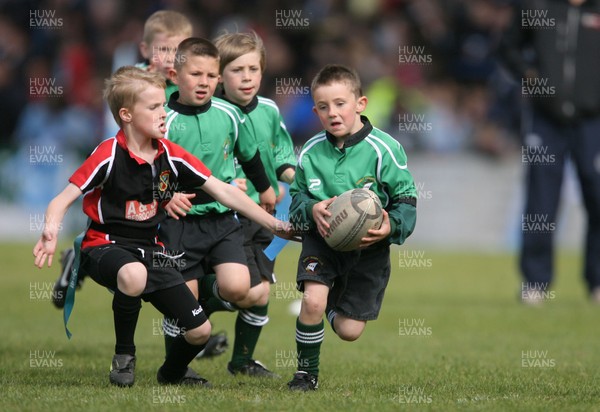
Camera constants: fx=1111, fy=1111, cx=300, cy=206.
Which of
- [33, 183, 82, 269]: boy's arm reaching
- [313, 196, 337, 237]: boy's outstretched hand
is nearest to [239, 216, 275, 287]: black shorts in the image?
[313, 196, 337, 237]: boy's outstretched hand

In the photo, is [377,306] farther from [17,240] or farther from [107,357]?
A: [17,240]

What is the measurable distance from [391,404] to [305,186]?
1546mm

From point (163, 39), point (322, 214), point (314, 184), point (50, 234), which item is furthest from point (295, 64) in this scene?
point (50, 234)

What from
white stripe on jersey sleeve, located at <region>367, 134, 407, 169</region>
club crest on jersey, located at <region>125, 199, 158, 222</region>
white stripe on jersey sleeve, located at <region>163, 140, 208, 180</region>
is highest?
white stripe on jersey sleeve, located at <region>367, 134, 407, 169</region>

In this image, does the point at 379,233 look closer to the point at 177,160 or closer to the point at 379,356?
the point at 177,160

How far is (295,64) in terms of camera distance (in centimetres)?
2072

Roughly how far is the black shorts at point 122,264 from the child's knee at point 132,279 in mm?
36

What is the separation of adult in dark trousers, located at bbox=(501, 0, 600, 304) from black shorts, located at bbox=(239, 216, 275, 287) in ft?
16.1

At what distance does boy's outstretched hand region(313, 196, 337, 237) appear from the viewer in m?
6.37

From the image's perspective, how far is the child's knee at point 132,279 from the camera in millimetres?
6289

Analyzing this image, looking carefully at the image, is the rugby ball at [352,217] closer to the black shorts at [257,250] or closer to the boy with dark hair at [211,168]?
the boy with dark hair at [211,168]

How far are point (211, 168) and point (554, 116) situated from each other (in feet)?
19.2

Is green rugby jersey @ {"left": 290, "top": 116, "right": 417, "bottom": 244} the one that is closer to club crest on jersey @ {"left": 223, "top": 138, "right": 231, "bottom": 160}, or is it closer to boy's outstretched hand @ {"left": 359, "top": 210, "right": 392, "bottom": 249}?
boy's outstretched hand @ {"left": 359, "top": 210, "right": 392, "bottom": 249}

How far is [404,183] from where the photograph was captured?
21.7ft
